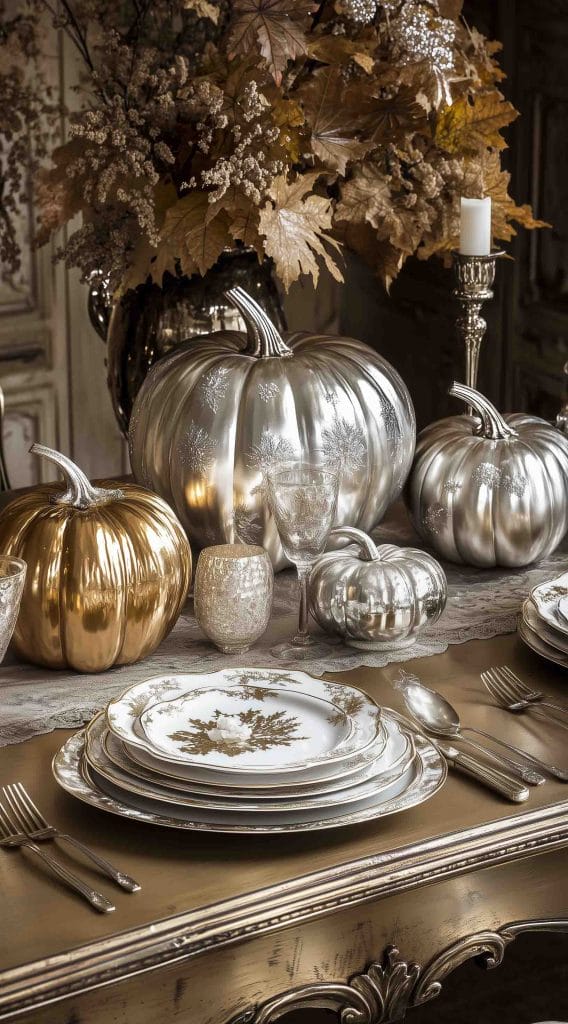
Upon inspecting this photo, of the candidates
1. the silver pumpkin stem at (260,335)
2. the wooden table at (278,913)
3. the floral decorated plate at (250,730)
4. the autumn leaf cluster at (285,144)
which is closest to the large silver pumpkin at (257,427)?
the silver pumpkin stem at (260,335)

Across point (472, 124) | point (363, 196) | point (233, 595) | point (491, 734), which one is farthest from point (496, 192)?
point (491, 734)

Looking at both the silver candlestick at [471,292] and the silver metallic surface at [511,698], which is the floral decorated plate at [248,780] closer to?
the silver metallic surface at [511,698]

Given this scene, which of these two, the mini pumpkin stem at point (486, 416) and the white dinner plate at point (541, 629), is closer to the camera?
the white dinner plate at point (541, 629)

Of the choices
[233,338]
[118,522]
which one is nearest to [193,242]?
[233,338]

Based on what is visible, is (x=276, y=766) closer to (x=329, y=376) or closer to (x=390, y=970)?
(x=390, y=970)

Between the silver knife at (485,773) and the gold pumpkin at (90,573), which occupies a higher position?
the gold pumpkin at (90,573)

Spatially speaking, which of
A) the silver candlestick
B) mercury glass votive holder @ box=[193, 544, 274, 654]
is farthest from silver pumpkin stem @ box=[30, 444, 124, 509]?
the silver candlestick

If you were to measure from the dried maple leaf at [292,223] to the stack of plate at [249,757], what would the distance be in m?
0.54

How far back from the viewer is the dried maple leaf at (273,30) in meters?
1.46

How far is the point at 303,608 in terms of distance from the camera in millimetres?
1312

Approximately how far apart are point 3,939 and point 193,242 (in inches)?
34.0

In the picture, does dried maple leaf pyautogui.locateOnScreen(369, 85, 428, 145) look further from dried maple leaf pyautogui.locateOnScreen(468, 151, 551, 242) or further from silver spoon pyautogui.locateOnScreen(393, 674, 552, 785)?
silver spoon pyautogui.locateOnScreen(393, 674, 552, 785)

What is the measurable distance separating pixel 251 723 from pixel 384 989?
232 millimetres

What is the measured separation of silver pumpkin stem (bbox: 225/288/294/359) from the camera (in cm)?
148
